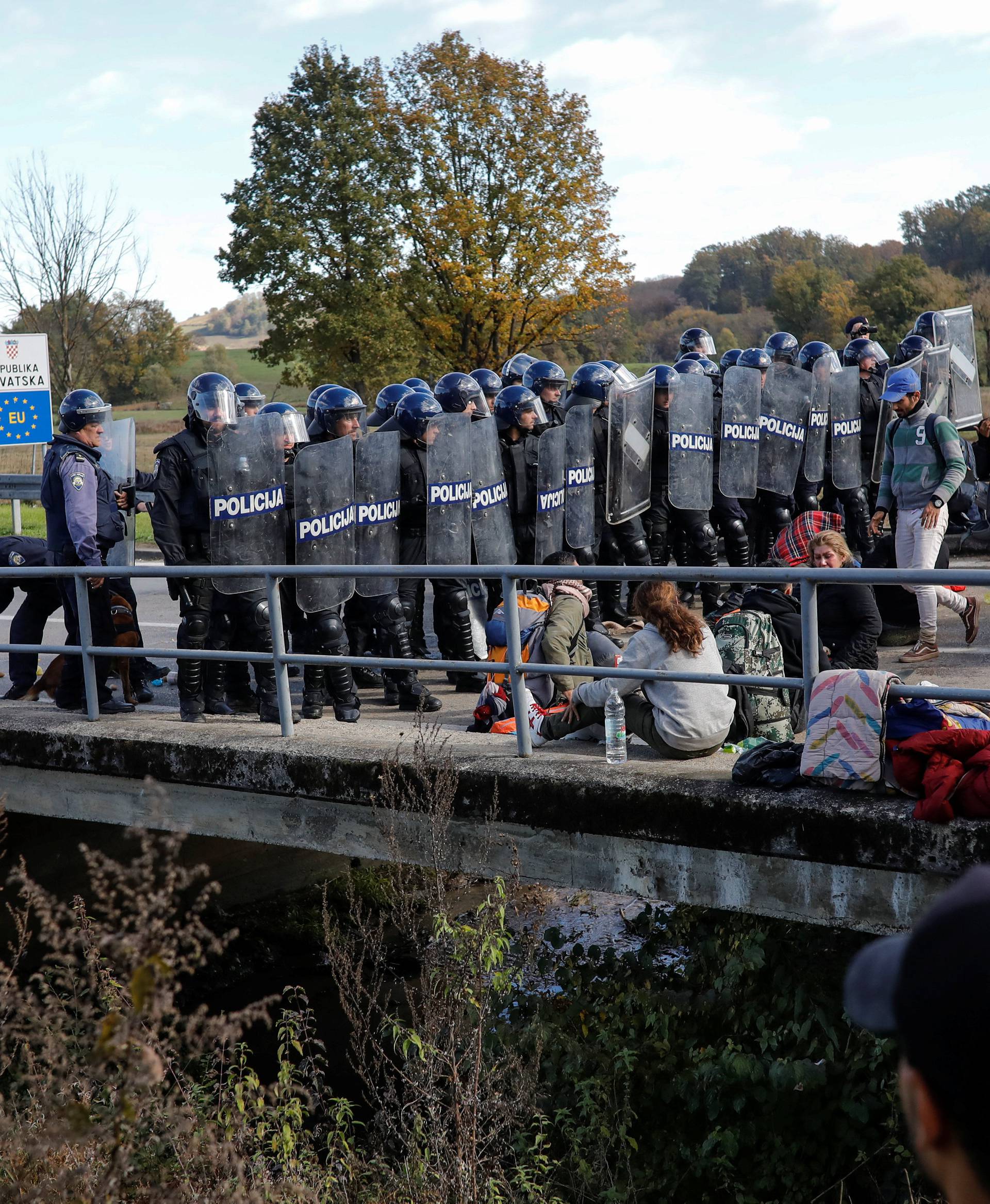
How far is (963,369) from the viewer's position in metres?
10.8

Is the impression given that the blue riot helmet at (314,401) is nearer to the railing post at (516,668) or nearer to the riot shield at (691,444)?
the railing post at (516,668)

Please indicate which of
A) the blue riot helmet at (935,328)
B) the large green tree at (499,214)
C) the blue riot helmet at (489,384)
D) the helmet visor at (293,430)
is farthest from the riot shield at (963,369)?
the large green tree at (499,214)

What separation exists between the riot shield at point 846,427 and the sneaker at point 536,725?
4802 millimetres

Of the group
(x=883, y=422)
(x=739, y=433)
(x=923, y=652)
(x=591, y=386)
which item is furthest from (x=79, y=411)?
(x=883, y=422)

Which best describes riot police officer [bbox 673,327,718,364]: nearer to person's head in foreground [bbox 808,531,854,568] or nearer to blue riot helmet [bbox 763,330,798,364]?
blue riot helmet [bbox 763,330,798,364]

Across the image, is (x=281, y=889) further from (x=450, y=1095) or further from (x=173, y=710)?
(x=450, y=1095)

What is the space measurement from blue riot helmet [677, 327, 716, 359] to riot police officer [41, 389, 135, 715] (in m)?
5.60

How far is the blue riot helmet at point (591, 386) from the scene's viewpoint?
8734 mm

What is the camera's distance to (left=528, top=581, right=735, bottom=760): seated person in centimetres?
520

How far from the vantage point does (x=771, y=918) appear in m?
5.11

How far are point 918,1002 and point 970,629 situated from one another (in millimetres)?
7390

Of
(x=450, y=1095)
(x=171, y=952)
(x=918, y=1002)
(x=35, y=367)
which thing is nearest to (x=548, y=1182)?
(x=450, y=1095)

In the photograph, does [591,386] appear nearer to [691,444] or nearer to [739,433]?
[691,444]

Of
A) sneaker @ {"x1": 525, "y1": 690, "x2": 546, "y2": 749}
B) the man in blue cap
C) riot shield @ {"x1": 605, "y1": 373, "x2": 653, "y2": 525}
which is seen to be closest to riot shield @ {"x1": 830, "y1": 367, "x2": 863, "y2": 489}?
riot shield @ {"x1": 605, "y1": 373, "x2": 653, "y2": 525}
